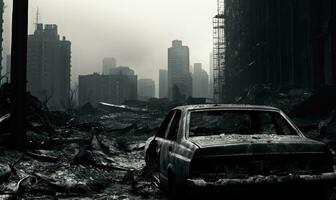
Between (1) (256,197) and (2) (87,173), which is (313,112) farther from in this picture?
(1) (256,197)

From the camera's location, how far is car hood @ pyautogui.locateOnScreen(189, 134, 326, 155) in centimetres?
Result: 463

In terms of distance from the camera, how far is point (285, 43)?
35.6 meters

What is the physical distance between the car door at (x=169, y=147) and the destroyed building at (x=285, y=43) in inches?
768

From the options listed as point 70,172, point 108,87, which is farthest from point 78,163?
point 108,87

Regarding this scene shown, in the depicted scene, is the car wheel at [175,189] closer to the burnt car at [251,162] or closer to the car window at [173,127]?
the burnt car at [251,162]

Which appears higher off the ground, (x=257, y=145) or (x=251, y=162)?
(x=257, y=145)

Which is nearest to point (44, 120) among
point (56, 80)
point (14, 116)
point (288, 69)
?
point (14, 116)

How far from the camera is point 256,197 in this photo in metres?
4.67

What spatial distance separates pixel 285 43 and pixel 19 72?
27454mm

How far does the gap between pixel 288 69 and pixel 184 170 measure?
104 feet

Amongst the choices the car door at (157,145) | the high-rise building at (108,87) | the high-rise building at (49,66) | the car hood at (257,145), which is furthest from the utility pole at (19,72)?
the high-rise building at (108,87)

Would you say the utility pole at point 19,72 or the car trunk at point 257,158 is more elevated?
the utility pole at point 19,72

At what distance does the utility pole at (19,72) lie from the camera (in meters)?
11.8

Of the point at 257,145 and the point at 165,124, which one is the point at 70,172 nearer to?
the point at 165,124
